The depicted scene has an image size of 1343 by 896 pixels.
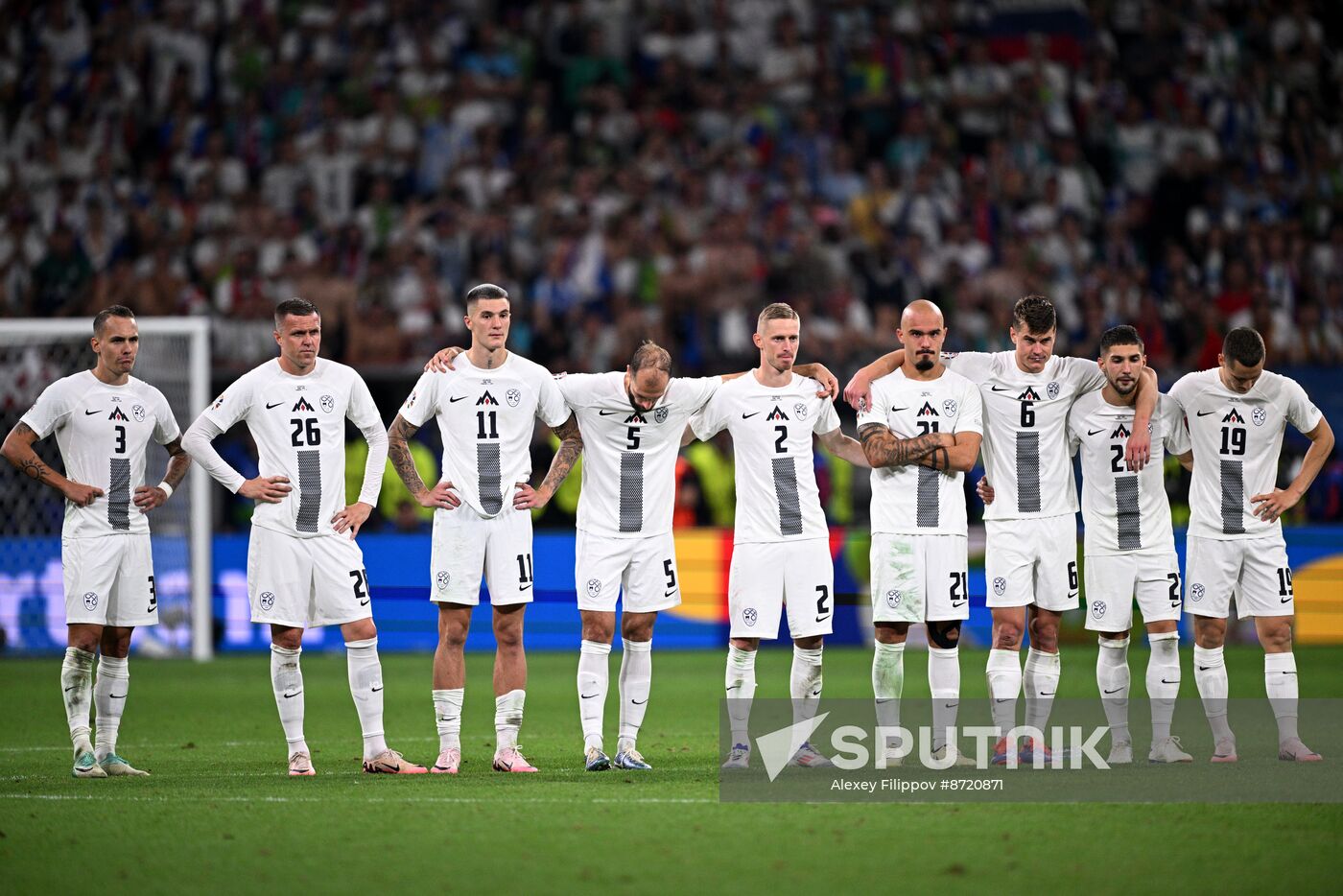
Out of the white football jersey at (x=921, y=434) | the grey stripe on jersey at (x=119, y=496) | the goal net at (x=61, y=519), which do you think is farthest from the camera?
the goal net at (x=61, y=519)

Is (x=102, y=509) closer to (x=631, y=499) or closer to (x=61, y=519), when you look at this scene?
(x=631, y=499)

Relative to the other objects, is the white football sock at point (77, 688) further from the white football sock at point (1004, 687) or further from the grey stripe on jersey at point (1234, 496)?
the grey stripe on jersey at point (1234, 496)

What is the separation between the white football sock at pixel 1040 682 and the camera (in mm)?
9531

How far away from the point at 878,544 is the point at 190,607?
35.2ft

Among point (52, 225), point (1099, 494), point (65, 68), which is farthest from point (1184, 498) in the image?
point (65, 68)

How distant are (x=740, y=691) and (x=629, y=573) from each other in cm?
94

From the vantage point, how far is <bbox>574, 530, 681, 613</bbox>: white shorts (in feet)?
31.0

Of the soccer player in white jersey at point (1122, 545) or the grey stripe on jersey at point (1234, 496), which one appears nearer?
the soccer player in white jersey at point (1122, 545)

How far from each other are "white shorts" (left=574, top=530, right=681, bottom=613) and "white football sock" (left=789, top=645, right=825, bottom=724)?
802mm

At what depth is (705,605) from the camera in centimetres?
1819

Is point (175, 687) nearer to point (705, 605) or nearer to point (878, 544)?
point (705, 605)

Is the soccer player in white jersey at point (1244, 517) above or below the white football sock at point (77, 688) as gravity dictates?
above

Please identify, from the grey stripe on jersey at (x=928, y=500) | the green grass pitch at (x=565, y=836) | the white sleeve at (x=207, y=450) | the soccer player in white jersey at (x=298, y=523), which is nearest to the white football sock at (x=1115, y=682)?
the grey stripe on jersey at (x=928, y=500)

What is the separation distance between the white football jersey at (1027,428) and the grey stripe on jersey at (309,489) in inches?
150
